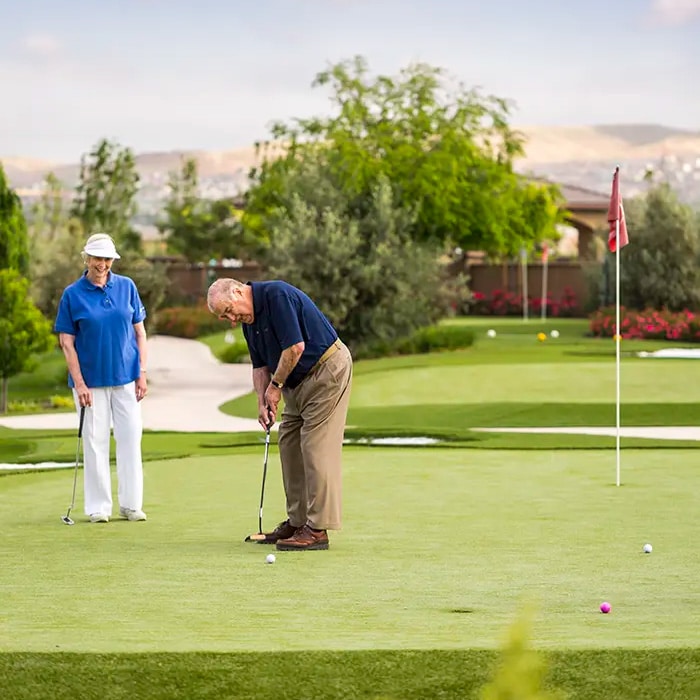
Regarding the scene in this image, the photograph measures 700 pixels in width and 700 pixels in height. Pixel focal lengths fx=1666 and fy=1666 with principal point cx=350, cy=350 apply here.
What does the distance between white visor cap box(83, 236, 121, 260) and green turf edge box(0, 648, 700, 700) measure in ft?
18.3

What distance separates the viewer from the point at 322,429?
9.47 m

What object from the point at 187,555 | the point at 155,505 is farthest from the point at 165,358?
the point at 187,555

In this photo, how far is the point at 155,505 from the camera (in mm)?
11945

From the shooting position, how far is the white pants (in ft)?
36.4

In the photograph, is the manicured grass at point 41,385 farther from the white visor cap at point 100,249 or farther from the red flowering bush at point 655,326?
the white visor cap at point 100,249

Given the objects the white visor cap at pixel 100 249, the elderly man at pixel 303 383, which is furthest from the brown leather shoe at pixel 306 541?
the white visor cap at pixel 100 249

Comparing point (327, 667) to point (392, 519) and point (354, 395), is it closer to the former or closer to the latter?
point (392, 519)

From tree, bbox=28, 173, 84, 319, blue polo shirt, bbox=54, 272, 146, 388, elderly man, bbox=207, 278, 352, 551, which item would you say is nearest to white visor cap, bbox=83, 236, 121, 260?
blue polo shirt, bbox=54, 272, 146, 388

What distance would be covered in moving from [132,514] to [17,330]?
1769 cm

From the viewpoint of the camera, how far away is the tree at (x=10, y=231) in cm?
3066

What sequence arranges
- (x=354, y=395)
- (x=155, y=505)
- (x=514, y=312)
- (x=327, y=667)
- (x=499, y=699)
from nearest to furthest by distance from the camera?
(x=499, y=699) → (x=327, y=667) → (x=155, y=505) → (x=354, y=395) → (x=514, y=312)

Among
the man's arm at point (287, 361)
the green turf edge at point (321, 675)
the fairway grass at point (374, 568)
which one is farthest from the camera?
the man's arm at point (287, 361)

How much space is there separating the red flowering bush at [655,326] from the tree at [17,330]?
15.9 metres

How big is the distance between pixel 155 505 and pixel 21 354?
661 inches
